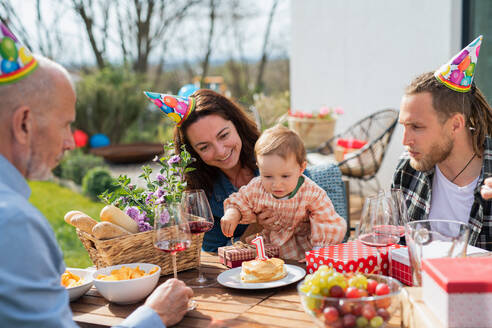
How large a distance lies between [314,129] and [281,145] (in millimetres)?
4343

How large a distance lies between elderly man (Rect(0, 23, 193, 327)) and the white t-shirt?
168cm

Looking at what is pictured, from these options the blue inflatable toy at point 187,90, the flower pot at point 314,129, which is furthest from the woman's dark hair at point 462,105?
the flower pot at point 314,129

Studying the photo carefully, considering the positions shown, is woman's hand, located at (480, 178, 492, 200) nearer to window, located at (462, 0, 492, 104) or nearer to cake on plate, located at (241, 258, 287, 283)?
cake on plate, located at (241, 258, 287, 283)

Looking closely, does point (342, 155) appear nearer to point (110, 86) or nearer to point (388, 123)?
point (388, 123)

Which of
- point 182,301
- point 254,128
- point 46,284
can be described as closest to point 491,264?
point 182,301

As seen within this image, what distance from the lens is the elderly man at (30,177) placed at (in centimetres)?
111

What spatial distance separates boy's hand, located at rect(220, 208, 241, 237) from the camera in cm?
219

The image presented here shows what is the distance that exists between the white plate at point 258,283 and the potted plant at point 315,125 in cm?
471

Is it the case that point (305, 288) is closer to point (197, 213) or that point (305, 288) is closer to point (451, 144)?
point (197, 213)

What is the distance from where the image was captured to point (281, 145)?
2.24 metres

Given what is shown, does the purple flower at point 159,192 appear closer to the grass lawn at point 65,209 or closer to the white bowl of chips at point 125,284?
the white bowl of chips at point 125,284

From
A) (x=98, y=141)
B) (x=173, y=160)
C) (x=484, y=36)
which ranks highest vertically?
(x=484, y=36)

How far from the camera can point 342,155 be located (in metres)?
5.98

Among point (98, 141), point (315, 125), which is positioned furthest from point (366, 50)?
point (98, 141)
